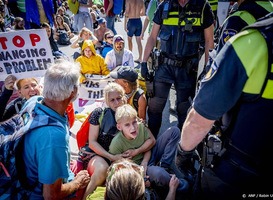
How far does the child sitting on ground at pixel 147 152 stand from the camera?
2.06 meters

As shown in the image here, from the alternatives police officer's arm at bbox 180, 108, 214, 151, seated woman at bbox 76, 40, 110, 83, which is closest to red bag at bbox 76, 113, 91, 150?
police officer's arm at bbox 180, 108, 214, 151

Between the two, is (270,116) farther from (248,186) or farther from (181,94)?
(181,94)

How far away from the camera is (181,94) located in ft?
9.30

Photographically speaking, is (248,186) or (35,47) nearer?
(248,186)

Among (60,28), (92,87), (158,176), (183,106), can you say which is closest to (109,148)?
(158,176)

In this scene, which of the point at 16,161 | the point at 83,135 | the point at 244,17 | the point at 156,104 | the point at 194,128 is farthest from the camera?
the point at 156,104

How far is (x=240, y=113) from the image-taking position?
1138 millimetres

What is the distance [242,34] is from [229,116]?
1.52 ft

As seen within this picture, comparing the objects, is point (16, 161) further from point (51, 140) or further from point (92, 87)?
point (92, 87)

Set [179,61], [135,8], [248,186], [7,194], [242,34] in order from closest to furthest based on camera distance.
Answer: [242,34], [248,186], [7,194], [179,61], [135,8]

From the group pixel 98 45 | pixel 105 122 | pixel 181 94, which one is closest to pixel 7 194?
pixel 105 122

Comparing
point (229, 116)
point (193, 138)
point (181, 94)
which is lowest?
point (181, 94)

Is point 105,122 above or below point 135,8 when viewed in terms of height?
below

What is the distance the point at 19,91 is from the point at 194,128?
203 centimetres
